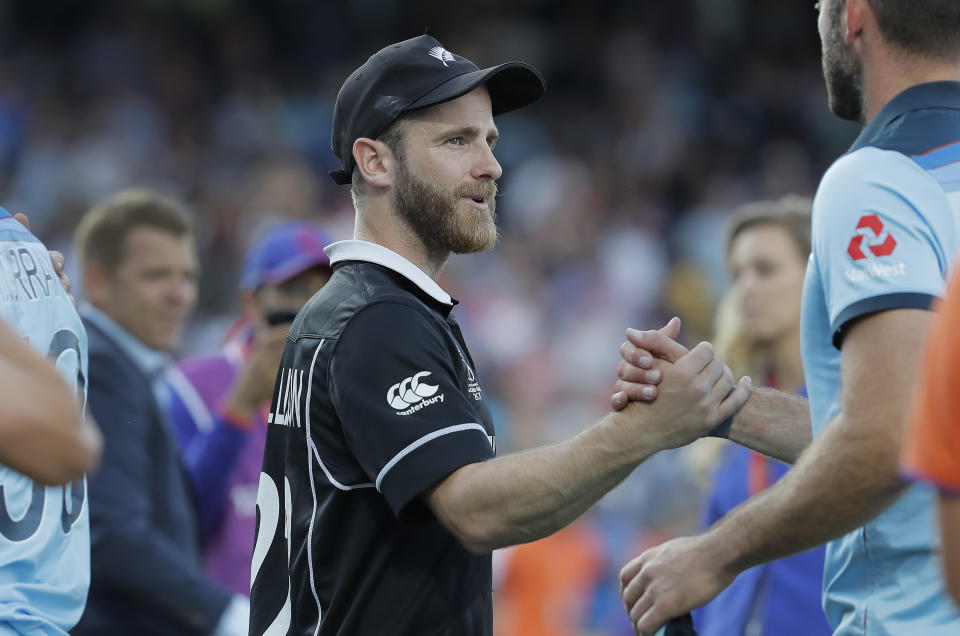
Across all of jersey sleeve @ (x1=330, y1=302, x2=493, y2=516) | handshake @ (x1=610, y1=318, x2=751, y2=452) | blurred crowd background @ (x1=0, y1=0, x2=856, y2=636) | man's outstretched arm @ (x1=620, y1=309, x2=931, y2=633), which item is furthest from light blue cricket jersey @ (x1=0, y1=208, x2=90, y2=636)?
blurred crowd background @ (x1=0, y1=0, x2=856, y2=636)

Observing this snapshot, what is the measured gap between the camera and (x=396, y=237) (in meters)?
3.33

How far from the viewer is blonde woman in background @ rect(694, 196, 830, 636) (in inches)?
178

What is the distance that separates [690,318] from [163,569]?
924 centimetres

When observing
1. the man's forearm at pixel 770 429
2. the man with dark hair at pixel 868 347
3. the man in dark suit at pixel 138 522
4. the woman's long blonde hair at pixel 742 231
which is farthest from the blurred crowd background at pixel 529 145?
the man with dark hair at pixel 868 347

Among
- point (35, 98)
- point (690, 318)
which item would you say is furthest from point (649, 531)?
point (35, 98)

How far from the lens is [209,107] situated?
1545 centimetres

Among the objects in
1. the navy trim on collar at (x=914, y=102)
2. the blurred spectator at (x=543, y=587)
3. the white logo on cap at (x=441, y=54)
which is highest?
the white logo on cap at (x=441, y=54)

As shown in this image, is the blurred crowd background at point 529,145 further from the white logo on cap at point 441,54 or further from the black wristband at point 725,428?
the white logo on cap at point 441,54

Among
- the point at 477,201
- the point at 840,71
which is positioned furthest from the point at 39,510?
the point at 840,71

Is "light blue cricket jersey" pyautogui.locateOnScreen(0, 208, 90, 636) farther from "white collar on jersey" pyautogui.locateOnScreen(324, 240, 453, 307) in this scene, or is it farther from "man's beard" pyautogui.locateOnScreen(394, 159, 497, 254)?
"man's beard" pyautogui.locateOnScreen(394, 159, 497, 254)

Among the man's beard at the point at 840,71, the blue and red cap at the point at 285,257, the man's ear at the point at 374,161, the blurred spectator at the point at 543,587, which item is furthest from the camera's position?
the blurred spectator at the point at 543,587

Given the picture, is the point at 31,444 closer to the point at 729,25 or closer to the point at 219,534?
the point at 219,534

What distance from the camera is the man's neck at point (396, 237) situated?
3328 millimetres

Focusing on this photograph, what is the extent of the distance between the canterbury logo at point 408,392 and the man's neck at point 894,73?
1.25 m
